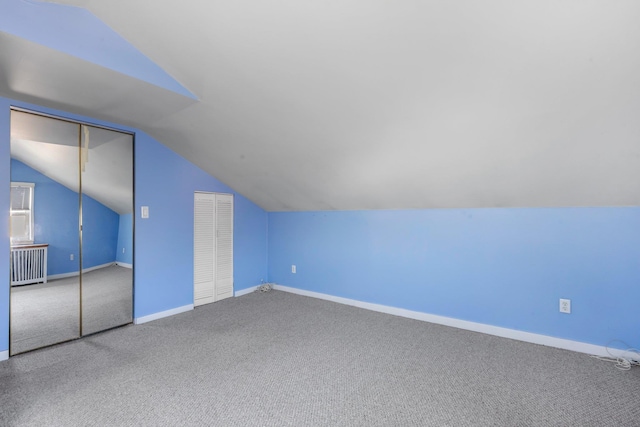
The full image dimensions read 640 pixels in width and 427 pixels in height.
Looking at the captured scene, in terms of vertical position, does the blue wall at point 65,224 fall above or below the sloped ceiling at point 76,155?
below

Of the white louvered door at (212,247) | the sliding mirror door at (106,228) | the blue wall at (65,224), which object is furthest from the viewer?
the white louvered door at (212,247)

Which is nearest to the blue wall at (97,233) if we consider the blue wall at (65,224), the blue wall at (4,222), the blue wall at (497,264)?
the blue wall at (65,224)

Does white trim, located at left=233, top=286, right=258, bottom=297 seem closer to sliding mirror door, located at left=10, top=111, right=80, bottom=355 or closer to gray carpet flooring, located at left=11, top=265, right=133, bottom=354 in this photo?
gray carpet flooring, located at left=11, top=265, right=133, bottom=354

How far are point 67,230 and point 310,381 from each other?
9.34 feet

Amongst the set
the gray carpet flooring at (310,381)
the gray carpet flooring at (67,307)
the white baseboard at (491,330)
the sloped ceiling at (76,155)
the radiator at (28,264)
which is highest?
the sloped ceiling at (76,155)

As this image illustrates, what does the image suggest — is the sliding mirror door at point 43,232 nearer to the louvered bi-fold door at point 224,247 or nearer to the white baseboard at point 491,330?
Answer: the louvered bi-fold door at point 224,247

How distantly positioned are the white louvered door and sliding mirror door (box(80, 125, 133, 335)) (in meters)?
0.89

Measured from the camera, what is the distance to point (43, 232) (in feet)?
9.52

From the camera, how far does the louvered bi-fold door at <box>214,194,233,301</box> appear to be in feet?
14.9

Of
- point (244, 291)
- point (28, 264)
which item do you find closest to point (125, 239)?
point (28, 264)

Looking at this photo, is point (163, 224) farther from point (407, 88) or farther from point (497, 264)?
point (497, 264)

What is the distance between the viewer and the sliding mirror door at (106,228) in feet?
10.4

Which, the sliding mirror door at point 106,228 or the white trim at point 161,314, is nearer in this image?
the sliding mirror door at point 106,228

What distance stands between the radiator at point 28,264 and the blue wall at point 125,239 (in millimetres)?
644
